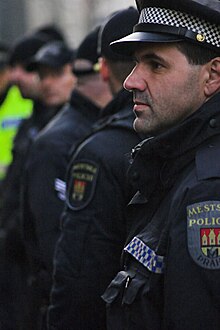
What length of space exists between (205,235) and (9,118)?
6328 mm

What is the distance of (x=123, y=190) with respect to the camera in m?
3.69

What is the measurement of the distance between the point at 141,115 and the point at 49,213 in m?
2.03

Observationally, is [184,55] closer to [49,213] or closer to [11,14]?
[49,213]

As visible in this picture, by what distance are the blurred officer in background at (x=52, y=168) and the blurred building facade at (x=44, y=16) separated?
1089 cm

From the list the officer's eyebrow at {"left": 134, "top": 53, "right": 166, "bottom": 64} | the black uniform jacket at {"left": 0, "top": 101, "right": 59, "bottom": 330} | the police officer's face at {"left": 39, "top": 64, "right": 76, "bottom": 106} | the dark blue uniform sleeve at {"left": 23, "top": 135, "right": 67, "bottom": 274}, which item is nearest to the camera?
the officer's eyebrow at {"left": 134, "top": 53, "right": 166, "bottom": 64}

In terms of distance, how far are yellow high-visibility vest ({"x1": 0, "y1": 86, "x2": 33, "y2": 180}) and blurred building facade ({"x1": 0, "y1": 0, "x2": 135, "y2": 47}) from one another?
7.06 m

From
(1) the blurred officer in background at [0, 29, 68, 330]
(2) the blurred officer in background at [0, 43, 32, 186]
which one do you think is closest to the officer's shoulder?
(1) the blurred officer in background at [0, 29, 68, 330]

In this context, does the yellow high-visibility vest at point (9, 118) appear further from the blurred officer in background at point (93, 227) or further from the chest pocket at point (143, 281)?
the chest pocket at point (143, 281)

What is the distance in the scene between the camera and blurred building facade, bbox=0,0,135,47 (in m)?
16.5

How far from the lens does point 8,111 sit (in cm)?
884

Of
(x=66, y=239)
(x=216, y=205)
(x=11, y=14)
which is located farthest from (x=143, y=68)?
(x=11, y=14)

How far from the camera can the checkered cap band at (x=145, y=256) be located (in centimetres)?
269

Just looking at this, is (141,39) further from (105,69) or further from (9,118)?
(9,118)

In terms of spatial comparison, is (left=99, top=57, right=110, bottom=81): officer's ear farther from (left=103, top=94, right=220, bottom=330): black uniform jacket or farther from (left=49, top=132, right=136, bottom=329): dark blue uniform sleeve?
(left=103, top=94, right=220, bottom=330): black uniform jacket
